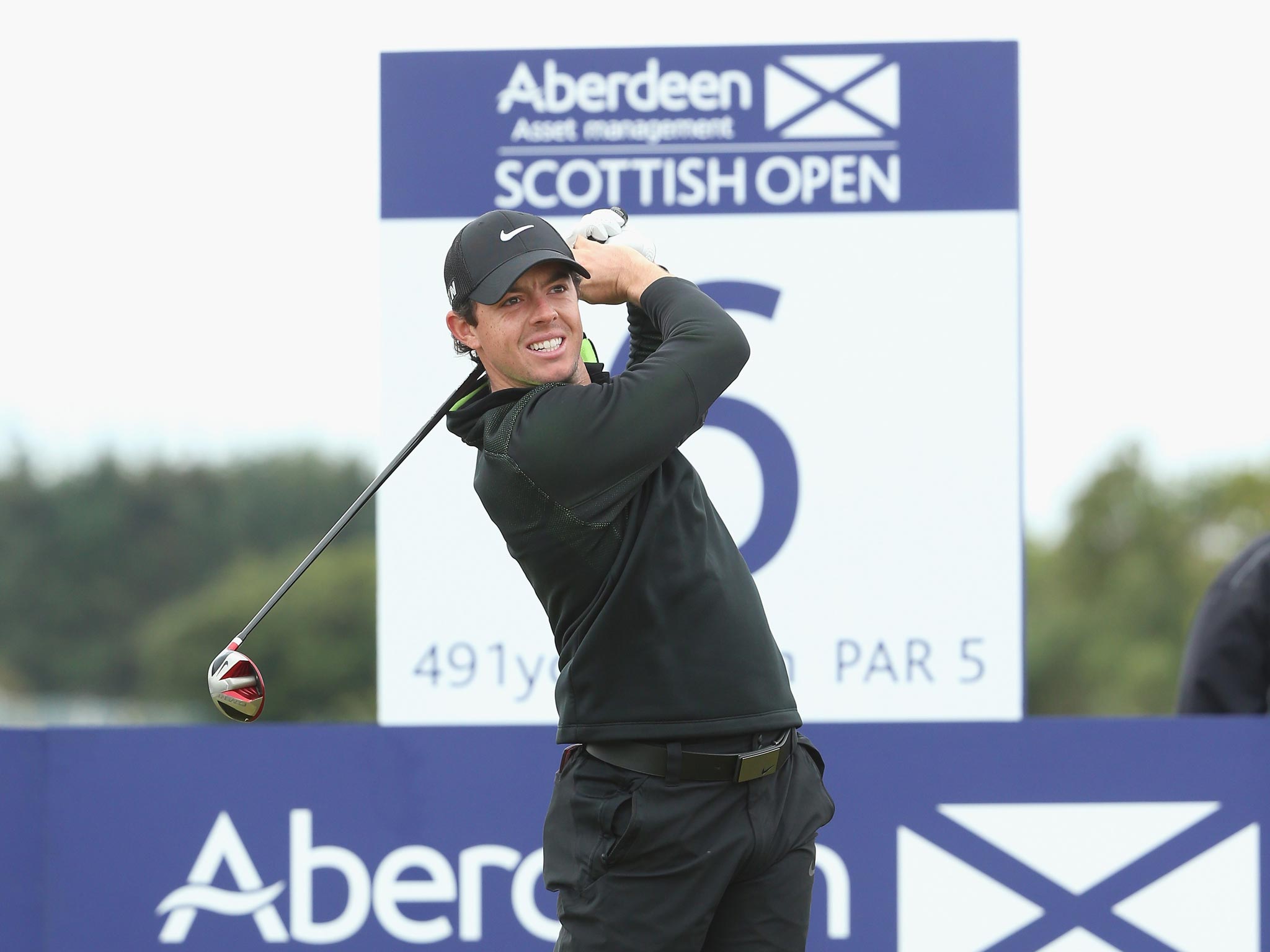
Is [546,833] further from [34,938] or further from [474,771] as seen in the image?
[34,938]

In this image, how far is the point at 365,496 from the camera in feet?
9.48

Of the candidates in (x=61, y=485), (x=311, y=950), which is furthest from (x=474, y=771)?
(x=61, y=485)

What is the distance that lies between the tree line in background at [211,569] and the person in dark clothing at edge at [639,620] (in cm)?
4797

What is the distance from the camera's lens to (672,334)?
2.35 metres

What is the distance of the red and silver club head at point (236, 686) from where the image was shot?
2.70m

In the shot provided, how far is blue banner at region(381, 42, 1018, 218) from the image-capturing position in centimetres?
407

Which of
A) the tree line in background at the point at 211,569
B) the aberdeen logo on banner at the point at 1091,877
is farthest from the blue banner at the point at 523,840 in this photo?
the tree line in background at the point at 211,569

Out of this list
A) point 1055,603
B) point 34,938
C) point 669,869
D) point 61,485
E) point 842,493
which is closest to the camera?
point 669,869

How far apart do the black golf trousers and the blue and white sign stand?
5.31ft

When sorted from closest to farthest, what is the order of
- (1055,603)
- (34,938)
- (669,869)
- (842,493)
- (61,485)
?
1. (669,869)
2. (34,938)
3. (842,493)
4. (61,485)
5. (1055,603)

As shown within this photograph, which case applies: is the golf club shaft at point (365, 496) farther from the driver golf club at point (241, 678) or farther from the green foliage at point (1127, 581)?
the green foliage at point (1127, 581)

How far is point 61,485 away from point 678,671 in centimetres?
5388

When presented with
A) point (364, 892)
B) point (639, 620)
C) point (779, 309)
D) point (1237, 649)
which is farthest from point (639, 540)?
point (1237, 649)

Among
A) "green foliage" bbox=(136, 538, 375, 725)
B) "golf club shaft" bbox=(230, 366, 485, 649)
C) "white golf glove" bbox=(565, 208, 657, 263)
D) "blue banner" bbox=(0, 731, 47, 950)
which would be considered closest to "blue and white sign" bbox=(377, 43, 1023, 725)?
"blue banner" bbox=(0, 731, 47, 950)
